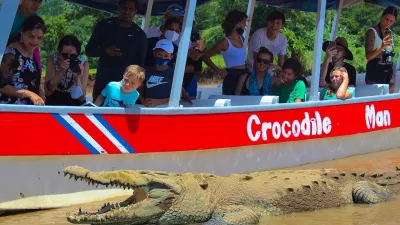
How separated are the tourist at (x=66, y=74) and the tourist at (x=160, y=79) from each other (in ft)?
3.16

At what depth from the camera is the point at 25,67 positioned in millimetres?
8711

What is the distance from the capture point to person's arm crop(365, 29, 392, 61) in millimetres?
13492

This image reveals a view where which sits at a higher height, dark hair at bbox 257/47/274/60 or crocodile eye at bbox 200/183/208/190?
dark hair at bbox 257/47/274/60

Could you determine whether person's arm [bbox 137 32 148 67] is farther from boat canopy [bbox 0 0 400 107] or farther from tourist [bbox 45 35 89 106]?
tourist [bbox 45 35 89 106]

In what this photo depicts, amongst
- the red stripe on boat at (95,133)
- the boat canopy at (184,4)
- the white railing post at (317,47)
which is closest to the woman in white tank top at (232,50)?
the white railing post at (317,47)

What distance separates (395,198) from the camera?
9.74 metres

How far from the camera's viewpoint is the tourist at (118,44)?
10406mm

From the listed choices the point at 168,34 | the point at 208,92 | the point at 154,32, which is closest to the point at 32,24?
the point at 168,34

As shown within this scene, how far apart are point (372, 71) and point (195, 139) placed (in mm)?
5212

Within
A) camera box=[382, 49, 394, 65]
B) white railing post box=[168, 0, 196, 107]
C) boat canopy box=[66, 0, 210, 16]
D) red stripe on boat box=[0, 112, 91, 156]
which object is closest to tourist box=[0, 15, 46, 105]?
red stripe on boat box=[0, 112, 91, 156]

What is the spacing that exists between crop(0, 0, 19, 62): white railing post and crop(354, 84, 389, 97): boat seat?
6882 millimetres

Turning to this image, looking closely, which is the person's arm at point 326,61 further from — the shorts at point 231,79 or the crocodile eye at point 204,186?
the crocodile eye at point 204,186

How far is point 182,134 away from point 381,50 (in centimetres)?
524

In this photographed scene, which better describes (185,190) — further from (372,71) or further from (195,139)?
(372,71)
